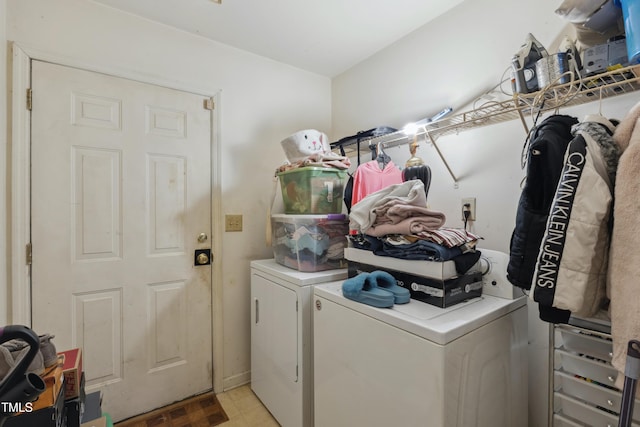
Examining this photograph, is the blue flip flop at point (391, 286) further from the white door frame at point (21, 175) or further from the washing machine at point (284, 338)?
the white door frame at point (21, 175)

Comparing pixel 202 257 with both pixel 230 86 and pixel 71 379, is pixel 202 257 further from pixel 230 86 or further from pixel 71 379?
pixel 230 86

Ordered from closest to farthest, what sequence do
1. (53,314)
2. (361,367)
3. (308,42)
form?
(361,367), (53,314), (308,42)

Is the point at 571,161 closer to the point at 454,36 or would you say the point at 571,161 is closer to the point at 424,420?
the point at 424,420

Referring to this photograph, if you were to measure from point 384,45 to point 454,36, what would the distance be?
518 millimetres

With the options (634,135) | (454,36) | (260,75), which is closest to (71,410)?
(634,135)

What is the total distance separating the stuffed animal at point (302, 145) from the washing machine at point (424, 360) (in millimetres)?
845

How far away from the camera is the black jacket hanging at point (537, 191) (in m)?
0.87

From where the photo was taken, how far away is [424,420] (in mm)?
876

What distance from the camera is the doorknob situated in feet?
6.15

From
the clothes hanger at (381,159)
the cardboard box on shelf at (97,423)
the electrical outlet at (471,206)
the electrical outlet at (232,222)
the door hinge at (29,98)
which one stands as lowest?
the cardboard box on shelf at (97,423)

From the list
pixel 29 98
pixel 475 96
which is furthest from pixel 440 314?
pixel 29 98

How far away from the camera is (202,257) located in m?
1.89

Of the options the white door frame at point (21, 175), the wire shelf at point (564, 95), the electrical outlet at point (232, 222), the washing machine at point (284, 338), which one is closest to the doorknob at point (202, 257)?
the electrical outlet at point (232, 222)

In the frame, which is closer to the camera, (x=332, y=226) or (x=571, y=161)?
(x=571, y=161)
